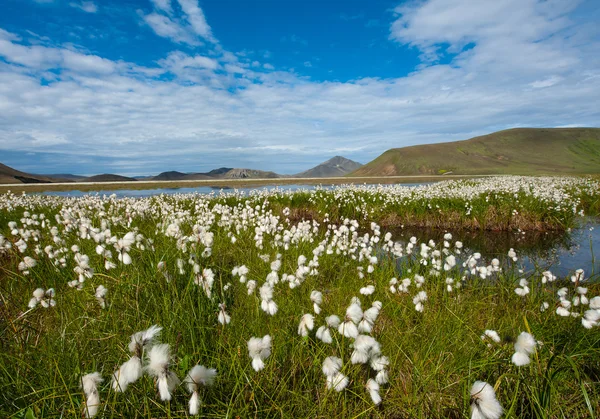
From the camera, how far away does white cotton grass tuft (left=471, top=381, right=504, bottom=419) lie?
4.62 ft

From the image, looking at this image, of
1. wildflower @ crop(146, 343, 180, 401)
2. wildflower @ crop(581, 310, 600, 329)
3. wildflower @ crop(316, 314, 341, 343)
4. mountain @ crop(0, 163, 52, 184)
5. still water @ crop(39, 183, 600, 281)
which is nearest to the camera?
wildflower @ crop(146, 343, 180, 401)

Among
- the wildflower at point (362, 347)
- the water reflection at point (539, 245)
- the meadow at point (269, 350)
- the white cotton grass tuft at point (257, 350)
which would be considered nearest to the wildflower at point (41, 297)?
the meadow at point (269, 350)

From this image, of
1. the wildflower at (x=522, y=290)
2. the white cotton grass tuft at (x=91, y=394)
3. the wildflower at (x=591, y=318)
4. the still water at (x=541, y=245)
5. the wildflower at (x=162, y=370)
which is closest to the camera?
the wildflower at (x=162, y=370)

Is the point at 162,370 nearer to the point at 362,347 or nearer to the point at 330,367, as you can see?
the point at 330,367

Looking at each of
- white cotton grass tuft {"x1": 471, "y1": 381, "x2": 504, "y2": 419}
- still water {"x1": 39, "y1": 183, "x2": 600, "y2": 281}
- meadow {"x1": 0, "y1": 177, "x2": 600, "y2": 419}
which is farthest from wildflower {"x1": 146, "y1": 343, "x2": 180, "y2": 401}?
still water {"x1": 39, "y1": 183, "x2": 600, "y2": 281}

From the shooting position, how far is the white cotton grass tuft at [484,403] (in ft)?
4.62

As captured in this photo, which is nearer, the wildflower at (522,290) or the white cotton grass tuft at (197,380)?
the white cotton grass tuft at (197,380)

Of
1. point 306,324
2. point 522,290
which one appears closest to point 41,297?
point 306,324

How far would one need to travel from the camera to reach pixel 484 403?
143 centimetres

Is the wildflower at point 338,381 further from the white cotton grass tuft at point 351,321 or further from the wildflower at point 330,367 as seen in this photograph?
the white cotton grass tuft at point 351,321

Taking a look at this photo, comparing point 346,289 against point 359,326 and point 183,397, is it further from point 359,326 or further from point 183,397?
point 183,397

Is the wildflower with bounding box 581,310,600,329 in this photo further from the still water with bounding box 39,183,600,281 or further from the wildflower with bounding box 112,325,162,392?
the still water with bounding box 39,183,600,281

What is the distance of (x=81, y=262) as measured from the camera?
3.05 meters

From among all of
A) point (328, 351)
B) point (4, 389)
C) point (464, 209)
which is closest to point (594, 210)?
point (464, 209)
